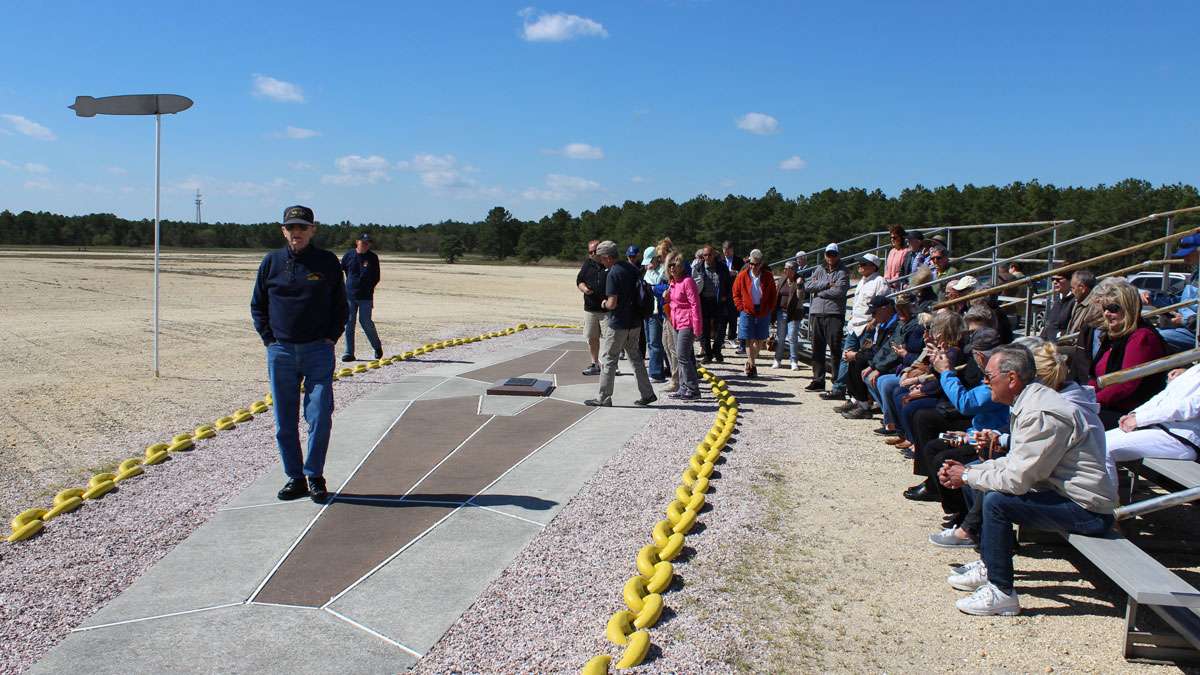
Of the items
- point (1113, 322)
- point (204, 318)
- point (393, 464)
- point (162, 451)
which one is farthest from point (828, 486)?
point (204, 318)

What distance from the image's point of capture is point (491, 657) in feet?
11.9

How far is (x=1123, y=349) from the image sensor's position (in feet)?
18.8

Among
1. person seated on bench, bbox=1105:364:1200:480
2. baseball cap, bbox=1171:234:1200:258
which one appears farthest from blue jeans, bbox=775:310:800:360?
person seated on bench, bbox=1105:364:1200:480

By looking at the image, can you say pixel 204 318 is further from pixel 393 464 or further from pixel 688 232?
pixel 688 232

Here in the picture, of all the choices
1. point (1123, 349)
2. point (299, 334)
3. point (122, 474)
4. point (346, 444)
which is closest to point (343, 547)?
point (299, 334)

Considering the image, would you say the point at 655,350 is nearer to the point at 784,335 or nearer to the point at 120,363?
the point at 784,335

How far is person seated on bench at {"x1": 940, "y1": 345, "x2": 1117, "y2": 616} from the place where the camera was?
156 inches

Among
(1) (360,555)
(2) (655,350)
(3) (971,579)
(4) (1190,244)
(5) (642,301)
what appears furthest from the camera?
(2) (655,350)

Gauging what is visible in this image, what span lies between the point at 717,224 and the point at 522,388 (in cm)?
8281

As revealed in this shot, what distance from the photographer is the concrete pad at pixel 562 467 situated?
18.6 feet

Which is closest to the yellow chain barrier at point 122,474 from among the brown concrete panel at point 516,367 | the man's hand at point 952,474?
the brown concrete panel at point 516,367

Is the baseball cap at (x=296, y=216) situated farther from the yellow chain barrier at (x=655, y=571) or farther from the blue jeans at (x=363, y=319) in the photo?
the blue jeans at (x=363, y=319)

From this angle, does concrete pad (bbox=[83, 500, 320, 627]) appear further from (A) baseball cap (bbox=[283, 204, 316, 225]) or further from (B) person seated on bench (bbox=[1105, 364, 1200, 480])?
(B) person seated on bench (bbox=[1105, 364, 1200, 480])

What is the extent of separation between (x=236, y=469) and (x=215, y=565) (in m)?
2.06
